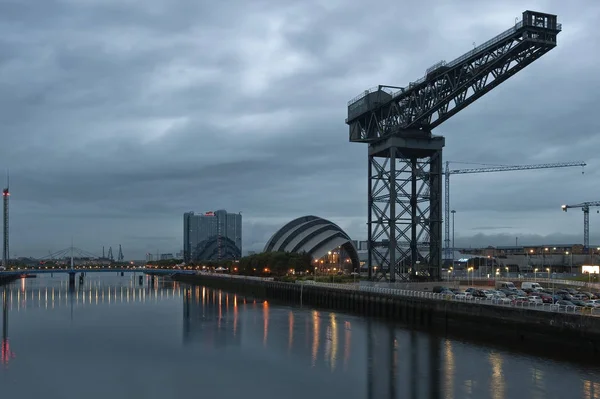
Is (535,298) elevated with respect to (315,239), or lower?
lower

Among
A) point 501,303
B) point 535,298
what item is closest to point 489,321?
point 501,303

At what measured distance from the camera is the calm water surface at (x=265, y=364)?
102ft

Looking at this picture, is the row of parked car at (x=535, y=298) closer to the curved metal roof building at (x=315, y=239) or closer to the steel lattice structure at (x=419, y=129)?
the steel lattice structure at (x=419, y=129)

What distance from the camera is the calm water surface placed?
31.2 meters

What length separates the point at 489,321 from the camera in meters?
44.8

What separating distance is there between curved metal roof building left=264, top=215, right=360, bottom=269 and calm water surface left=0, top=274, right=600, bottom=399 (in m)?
88.1

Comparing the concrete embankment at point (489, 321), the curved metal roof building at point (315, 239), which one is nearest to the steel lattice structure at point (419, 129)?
the concrete embankment at point (489, 321)

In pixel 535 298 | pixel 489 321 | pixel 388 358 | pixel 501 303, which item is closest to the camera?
pixel 388 358

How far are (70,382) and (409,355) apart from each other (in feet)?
70.0

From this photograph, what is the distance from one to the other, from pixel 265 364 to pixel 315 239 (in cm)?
11383

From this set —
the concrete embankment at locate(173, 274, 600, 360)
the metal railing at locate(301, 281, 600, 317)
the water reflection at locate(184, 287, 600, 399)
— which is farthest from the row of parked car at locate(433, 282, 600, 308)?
the water reflection at locate(184, 287, 600, 399)

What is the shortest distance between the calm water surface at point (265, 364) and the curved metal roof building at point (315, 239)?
88149 mm

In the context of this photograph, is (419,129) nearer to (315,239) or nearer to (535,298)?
(535,298)

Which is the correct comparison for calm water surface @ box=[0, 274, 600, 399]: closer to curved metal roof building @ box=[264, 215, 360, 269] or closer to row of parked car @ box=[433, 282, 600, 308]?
row of parked car @ box=[433, 282, 600, 308]
